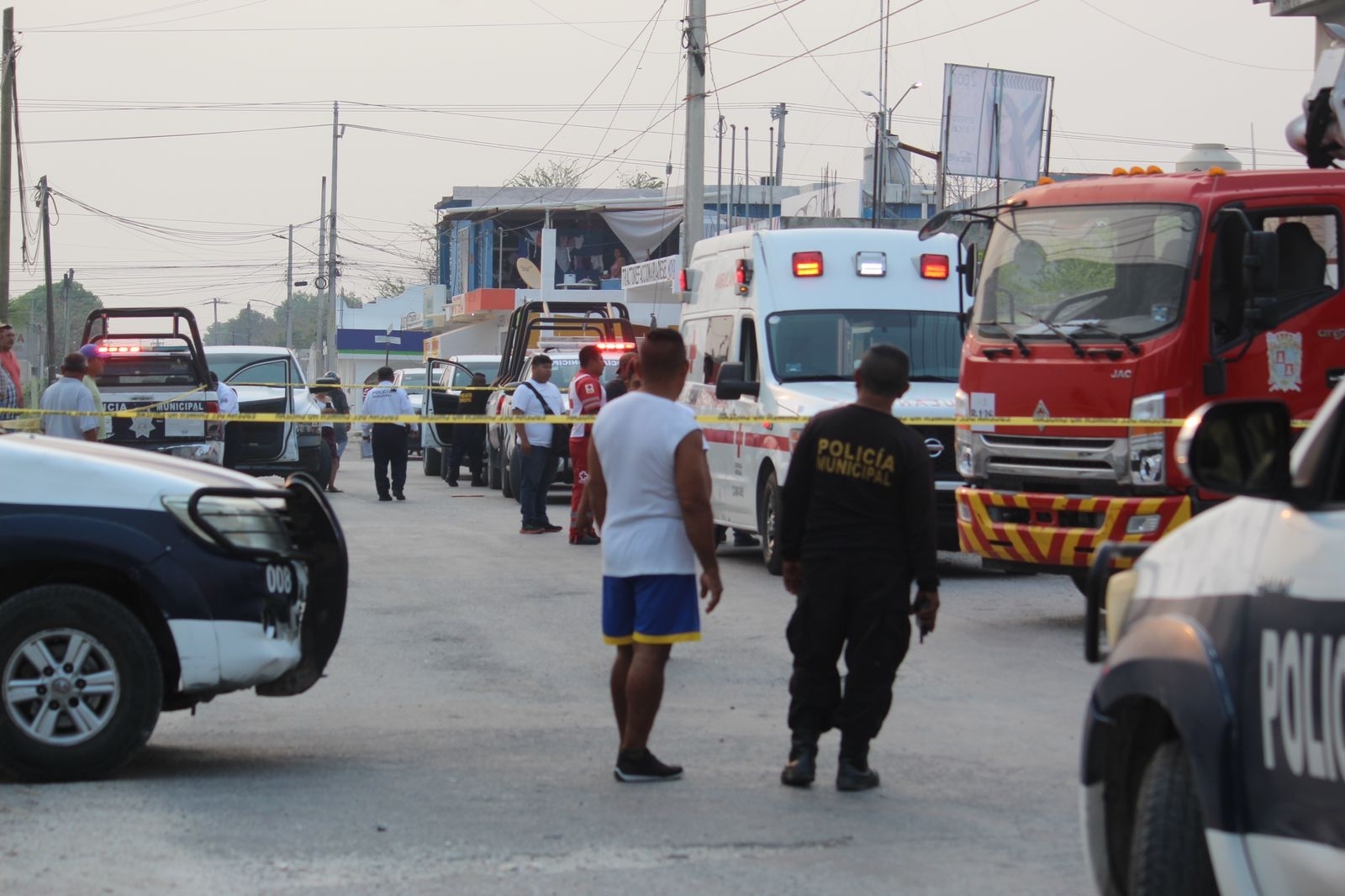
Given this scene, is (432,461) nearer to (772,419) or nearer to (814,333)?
(814,333)

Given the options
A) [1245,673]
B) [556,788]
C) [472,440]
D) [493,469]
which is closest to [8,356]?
[493,469]

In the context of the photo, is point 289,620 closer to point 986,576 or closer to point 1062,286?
point 1062,286

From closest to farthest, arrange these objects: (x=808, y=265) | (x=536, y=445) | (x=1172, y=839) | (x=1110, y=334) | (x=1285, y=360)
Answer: (x=1172, y=839) → (x=1285, y=360) → (x=1110, y=334) → (x=808, y=265) → (x=536, y=445)

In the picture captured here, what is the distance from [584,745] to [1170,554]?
13.1ft

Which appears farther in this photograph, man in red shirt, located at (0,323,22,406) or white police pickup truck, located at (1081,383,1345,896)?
man in red shirt, located at (0,323,22,406)

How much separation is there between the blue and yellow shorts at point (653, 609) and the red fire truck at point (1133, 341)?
4.49m

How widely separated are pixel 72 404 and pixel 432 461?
14461 millimetres

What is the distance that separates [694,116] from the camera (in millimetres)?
25891

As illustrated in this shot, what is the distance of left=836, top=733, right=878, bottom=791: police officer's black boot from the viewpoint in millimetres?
6617

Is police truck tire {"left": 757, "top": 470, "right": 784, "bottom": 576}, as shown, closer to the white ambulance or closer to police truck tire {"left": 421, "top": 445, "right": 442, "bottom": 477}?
the white ambulance

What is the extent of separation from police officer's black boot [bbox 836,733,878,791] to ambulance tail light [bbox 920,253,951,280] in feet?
27.6

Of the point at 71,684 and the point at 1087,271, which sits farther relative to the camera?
the point at 1087,271

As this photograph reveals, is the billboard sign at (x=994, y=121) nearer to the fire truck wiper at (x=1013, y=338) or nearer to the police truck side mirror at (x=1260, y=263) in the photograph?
the fire truck wiper at (x=1013, y=338)

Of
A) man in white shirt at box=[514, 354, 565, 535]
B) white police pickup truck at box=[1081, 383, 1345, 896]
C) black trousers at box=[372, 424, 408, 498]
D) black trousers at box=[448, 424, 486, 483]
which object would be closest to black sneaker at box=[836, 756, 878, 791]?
white police pickup truck at box=[1081, 383, 1345, 896]
